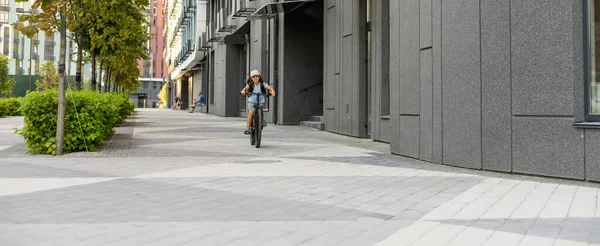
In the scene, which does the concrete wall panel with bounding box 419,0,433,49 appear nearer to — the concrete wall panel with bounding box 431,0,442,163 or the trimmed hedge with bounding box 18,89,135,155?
the concrete wall panel with bounding box 431,0,442,163

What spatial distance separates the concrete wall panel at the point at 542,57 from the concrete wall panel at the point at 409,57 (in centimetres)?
228

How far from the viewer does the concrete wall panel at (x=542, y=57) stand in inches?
280

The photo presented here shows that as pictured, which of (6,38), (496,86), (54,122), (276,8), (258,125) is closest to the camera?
(496,86)

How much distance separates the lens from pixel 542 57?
24.0 feet

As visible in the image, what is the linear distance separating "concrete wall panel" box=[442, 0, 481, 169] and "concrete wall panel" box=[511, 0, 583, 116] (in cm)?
→ 68

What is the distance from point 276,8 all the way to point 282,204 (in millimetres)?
17110

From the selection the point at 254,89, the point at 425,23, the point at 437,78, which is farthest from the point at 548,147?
the point at 254,89

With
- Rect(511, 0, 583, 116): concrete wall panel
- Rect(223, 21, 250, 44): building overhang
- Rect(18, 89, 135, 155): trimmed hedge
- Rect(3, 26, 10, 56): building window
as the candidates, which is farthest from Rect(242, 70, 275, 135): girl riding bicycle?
Rect(3, 26, 10, 56): building window

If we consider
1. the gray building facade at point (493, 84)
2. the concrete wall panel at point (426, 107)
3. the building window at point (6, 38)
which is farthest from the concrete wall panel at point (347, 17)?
the building window at point (6, 38)

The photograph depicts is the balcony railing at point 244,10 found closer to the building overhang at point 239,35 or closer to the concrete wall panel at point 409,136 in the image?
the building overhang at point 239,35

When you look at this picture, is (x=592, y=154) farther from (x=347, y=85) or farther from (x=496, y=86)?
(x=347, y=85)

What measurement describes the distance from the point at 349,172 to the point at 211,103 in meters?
35.5

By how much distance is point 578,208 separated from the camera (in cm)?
540

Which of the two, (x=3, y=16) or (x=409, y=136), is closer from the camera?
(x=409, y=136)
